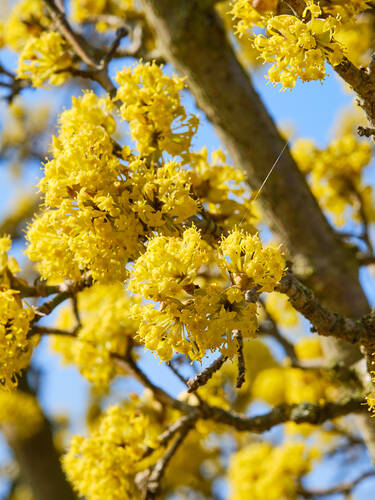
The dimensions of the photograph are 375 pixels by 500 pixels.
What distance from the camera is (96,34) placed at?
5.30 meters

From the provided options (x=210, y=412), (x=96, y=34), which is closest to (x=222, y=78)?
(x=210, y=412)

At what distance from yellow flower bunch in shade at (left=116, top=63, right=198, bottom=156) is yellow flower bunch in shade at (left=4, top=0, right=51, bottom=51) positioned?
120 centimetres

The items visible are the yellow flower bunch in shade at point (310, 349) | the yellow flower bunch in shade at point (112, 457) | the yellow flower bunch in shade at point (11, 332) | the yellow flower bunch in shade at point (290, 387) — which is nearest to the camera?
the yellow flower bunch in shade at point (11, 332)

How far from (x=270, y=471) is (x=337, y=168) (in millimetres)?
2525

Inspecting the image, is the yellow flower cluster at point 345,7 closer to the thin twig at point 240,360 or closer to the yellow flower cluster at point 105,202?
the yellow flower cluster at point 105,202

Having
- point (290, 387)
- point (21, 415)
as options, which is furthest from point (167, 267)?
point (21, 415)

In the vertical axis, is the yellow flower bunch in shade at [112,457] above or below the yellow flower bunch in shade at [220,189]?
below

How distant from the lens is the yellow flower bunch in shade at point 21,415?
22.7 ft

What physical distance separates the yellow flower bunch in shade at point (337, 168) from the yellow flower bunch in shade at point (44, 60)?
1.95 meters

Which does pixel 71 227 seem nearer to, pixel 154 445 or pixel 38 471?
pixel 154 445

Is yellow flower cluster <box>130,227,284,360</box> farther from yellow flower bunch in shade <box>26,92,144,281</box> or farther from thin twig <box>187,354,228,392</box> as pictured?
yellow flower bunch in shade <box>26,92,144,281</box>

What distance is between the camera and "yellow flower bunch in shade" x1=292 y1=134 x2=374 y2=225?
4078 mm

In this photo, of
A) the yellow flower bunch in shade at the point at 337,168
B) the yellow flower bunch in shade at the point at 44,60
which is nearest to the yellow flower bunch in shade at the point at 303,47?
the yellow flower bunch in shade at the point at 44,60

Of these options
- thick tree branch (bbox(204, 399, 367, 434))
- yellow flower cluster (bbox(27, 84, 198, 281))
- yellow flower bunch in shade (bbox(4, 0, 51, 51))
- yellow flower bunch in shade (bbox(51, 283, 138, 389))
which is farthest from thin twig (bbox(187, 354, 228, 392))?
yellow flower bunch in shade (bbox(4, 0, 51, 51))
